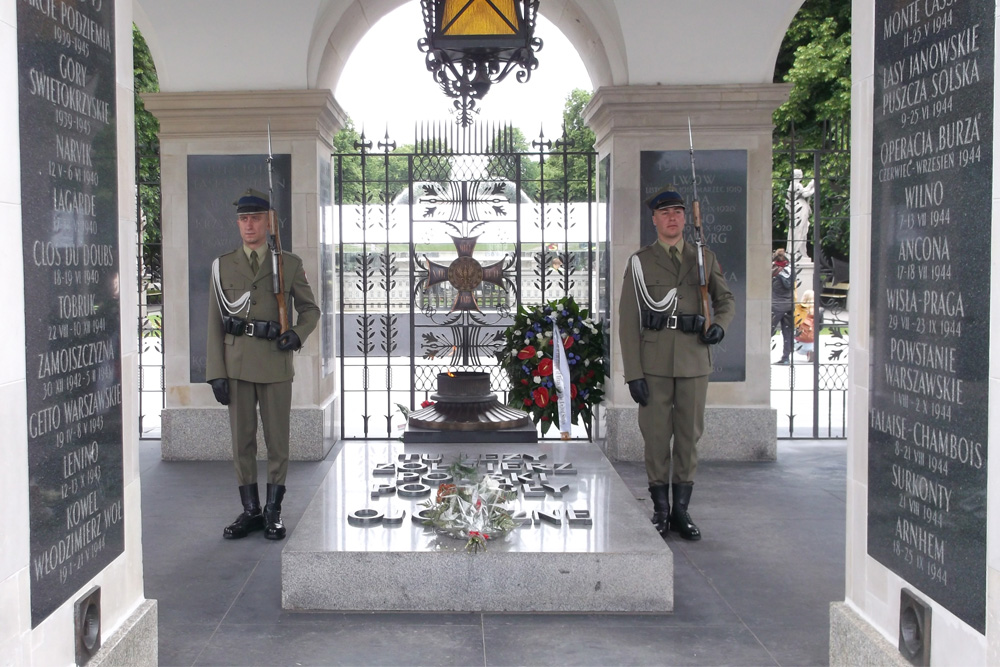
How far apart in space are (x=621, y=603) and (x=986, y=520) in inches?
81.8

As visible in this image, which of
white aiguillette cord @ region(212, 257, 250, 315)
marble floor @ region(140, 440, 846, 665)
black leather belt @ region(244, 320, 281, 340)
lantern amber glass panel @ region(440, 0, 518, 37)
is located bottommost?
marble floor @ region(140, 440, 846, 665)

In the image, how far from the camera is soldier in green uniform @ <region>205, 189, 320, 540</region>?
18.6ft

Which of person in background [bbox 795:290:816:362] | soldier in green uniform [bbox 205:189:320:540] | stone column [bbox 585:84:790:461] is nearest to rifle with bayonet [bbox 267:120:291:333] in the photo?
soldier in green uniform [bbox 205:189:320:540]

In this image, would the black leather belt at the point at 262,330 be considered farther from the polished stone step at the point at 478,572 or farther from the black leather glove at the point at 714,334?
the black leather glove at the point at 714,334

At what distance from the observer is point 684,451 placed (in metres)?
5.69

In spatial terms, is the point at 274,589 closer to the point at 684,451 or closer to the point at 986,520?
the point at 684,451

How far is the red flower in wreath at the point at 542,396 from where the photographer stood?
8266mm

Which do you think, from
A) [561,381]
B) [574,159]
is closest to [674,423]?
[561,381]

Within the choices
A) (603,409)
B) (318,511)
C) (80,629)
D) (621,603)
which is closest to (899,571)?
(621,603)

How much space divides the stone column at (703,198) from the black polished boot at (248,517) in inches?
126

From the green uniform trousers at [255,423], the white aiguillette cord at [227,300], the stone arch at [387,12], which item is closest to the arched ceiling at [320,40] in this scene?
the stone arch at [387,12]

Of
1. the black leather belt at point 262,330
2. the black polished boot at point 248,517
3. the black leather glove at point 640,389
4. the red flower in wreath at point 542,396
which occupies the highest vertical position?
the black leather belt at point 262,330

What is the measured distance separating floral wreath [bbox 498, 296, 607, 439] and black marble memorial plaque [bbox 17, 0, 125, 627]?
5131 millimetres

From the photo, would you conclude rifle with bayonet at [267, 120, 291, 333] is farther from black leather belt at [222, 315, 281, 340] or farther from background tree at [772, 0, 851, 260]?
background tree at [772, 0, 851, 260]
